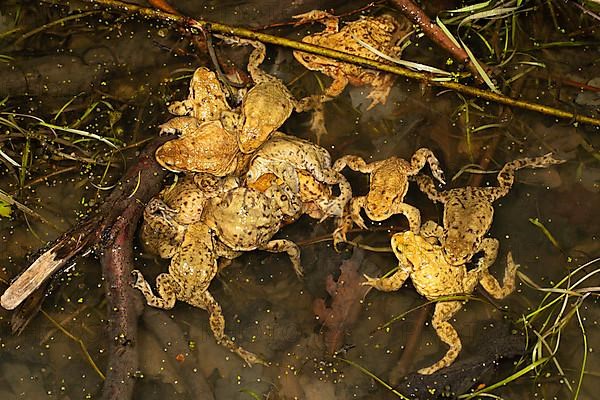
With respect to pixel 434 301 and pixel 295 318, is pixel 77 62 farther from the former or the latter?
pixel 434 301

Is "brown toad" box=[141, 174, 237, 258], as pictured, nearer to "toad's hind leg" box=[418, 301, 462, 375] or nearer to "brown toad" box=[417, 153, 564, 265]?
"brown toad" box=[417, 153, 564, 265]

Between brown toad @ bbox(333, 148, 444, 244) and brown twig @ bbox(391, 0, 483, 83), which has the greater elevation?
brown twig @ bbox(391, 0, 483, 83)

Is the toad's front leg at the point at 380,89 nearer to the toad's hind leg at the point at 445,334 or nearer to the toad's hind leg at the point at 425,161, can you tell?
the toad's hind leg at the point at 425,161

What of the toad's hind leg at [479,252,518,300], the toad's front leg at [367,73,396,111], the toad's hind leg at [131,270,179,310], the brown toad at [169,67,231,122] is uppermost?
the brown toad at [169,67,231,122]

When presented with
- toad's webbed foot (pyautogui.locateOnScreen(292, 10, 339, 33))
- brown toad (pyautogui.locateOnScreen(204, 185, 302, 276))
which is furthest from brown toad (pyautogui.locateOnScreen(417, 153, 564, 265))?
toad's webbed foot (pyautogui.locateOnScreen(292, 10, 339, 33))

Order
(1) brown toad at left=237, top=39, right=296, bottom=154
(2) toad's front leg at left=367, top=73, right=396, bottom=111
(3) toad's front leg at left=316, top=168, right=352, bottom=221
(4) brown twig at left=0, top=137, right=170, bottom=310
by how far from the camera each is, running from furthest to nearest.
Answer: (2) toad's front leg at left=367, top=73, right=396, bottom=111 → (3) toad's front leg at left=316, top=168, right=352, bottom=221 → (1) brown toad at left=237, top=39, right=296, bottom=154 → (4) brown twig at left=0, top=137, right=170, bottom=310

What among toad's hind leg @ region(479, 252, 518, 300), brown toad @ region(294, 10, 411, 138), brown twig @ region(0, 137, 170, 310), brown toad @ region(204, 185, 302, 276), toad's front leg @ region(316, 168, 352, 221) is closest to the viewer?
brown twig @ region(0, 137, 170, 310)

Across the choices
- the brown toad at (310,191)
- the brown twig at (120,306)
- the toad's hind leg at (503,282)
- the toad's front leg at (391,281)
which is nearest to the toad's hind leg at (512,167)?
the toad's hind leg at (503,282)

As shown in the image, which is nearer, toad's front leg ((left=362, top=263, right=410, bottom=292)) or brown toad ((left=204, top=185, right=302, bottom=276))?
brown toad ((left=204, top=185, right=302, bottom=276))
